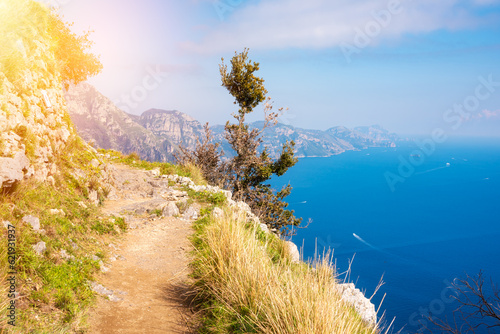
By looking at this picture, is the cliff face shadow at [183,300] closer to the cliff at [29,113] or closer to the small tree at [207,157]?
the cliff at [29,113]

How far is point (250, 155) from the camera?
75.4ft

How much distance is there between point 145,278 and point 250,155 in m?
17.0

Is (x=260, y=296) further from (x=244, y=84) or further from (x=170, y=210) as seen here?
(x=244, y=84)

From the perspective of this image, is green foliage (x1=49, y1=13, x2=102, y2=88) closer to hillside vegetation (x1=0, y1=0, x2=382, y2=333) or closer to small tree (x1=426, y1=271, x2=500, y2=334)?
hillside vegetation (x1=0, y1=0, x2=382, y2=333)

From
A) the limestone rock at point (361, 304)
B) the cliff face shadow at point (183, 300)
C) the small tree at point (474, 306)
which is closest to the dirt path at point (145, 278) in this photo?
the cliff face shadow at point (183, 300)

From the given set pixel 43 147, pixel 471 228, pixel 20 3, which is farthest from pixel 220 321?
pixel 471 228

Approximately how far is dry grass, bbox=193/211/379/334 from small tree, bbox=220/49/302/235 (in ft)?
54.1

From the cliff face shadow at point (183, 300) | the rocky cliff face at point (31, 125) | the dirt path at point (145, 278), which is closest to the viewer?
the dirt path at point (145, 278)

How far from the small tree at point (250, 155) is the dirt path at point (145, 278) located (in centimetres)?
1192

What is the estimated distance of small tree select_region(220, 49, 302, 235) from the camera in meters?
22.9

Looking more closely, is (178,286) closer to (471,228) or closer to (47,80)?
(47,80)

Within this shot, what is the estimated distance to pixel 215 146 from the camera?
23141 mm

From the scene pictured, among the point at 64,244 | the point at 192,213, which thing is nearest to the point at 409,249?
the point at 192,213

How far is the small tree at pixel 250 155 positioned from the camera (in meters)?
22.9
